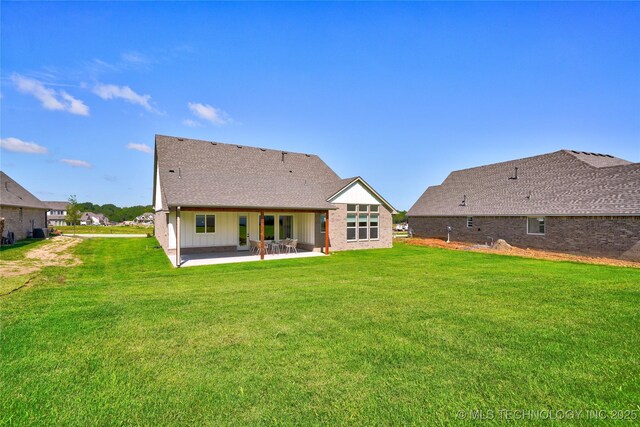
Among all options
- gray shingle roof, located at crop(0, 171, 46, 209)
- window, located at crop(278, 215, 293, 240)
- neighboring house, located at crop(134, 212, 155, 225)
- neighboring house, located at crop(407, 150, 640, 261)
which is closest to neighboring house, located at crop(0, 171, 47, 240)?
gray shingle roof, located at crop(0, 171, 46, 209)

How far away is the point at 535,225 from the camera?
20516mm

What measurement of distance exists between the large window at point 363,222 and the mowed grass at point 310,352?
10.9 meters

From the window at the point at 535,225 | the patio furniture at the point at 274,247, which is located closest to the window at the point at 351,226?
the patio furniture at the point at 274,247

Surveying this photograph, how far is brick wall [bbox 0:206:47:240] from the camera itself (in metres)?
21.5

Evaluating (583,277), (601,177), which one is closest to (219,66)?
(583,277)

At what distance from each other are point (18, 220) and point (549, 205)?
124 feet

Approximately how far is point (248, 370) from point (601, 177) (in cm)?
2405

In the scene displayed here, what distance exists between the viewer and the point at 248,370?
4.21 m

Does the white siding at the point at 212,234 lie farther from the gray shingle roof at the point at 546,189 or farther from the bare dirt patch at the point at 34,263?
the gray shingle roof at the point at 546,189

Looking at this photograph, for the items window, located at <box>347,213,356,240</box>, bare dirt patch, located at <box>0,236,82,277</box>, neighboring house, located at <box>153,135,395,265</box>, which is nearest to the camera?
bare dirt patch, located at <box>0,236,82,277</box>

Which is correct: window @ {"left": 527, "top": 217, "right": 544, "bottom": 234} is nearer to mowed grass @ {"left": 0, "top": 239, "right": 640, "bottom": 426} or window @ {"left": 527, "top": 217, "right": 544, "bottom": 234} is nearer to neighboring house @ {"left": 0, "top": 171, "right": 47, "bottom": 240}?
mowed grass @ {"left": 0, "top": 239, "right": 640, "bottom": 426}

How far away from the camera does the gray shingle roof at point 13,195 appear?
856 inches

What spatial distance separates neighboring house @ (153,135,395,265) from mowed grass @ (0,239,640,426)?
681 centimetres

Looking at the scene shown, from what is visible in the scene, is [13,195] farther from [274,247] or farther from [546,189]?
[546,189]
